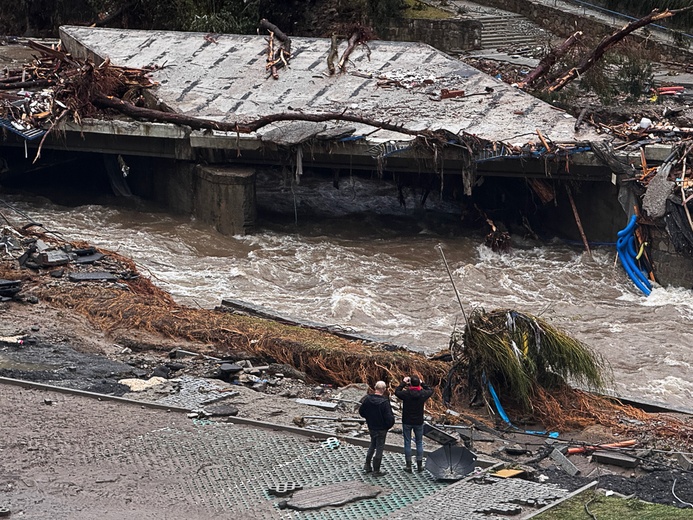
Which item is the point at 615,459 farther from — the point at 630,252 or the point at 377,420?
the point at 630,252

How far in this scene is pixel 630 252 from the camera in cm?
2134

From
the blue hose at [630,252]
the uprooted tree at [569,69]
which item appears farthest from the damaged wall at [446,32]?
the blue hose at [630,252]

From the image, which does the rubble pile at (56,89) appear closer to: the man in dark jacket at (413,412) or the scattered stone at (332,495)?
the man in dark jacket at (413,412)

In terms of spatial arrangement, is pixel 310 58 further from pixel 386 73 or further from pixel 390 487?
pixel 390 487

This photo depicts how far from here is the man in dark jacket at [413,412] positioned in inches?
423

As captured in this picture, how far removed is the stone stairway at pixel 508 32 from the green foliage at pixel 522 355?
65.1 feet

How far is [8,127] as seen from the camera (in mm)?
23578

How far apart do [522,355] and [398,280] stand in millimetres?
7833

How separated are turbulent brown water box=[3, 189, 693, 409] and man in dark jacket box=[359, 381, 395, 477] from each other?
5.60 m

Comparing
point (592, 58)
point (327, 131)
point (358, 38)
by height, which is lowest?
point (327, 131)

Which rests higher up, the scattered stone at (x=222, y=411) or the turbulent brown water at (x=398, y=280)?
the scattered stone at (x=222, y=411)

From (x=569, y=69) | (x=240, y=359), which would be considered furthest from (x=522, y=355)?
(x=569, y=69)

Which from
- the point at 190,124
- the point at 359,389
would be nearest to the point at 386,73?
the point at 190,124

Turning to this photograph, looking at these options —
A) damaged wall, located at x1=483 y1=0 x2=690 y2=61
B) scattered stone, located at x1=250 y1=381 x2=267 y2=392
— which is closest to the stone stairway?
damaged wall, located at x1=483 y1=0 x2=690 y2=61
